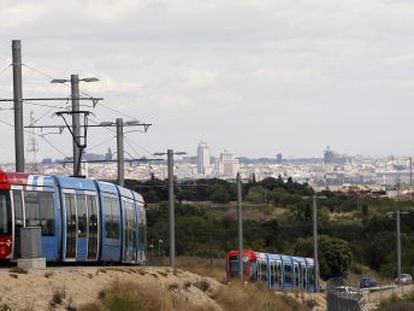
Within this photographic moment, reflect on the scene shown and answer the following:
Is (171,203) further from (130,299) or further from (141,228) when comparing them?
(130,299)

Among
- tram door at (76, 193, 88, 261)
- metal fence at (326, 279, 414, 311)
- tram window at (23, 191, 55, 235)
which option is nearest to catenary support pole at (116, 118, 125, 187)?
metal fence at (326, 279, 414, 311)

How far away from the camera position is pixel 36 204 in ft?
129

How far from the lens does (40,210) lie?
39.5m

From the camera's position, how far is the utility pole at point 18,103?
47.1 metres

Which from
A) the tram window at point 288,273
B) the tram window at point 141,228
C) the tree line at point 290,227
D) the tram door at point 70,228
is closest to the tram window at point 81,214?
the tram door at point 70,228

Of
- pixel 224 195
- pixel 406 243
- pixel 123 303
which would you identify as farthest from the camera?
pixel 224 195

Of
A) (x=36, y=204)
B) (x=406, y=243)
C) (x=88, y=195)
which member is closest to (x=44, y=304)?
(x=36, y=204)

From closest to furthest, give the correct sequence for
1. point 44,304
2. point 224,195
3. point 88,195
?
point 44,304, point 88,195, point 224,195

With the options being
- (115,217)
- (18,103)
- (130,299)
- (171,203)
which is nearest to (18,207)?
(130,299)

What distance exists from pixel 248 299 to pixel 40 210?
10.8 metres

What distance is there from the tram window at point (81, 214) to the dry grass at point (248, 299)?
5.46 meters

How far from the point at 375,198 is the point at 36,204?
14146 cm

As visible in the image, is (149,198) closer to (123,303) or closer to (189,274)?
(189,274)

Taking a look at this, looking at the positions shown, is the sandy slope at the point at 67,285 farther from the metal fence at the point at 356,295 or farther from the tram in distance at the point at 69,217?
the metal fence at the point at 356,295
